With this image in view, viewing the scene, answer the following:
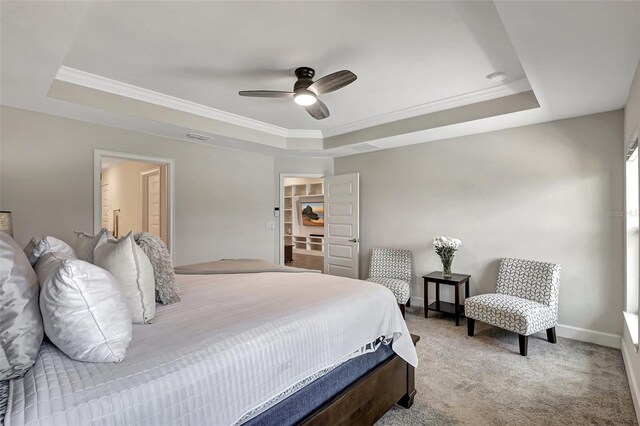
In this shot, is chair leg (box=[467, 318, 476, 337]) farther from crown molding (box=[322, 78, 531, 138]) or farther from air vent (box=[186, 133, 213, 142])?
air vent (box=[186, 133, 213, 142])

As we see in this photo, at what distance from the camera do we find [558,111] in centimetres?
307

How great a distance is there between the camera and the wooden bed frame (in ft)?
5.17

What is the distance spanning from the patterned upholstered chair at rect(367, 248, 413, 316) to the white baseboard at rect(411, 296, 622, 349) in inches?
63.9

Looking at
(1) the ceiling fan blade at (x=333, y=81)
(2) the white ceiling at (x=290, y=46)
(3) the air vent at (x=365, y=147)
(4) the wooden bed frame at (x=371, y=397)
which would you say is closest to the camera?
(4) the wooden bed frame at (x=371, y=397)

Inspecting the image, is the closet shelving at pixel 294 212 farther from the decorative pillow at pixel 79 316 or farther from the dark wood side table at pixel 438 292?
the decorative pillow at pixel 79 316

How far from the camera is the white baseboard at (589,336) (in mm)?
3082

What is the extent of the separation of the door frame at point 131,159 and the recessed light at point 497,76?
3.62 m

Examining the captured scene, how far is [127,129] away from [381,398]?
12.2 ft

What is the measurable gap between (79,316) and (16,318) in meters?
0.17

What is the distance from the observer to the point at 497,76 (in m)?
2.83

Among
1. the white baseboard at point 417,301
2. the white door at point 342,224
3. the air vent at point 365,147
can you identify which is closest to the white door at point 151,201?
the white door at point 342,224

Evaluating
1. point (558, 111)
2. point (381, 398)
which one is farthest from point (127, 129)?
point (558, 111)

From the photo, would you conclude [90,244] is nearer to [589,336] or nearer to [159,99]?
[159,99]

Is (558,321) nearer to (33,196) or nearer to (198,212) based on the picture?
(198,212)
